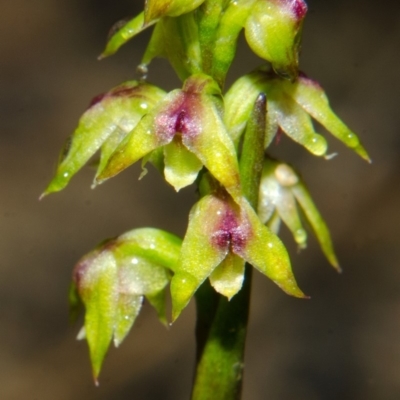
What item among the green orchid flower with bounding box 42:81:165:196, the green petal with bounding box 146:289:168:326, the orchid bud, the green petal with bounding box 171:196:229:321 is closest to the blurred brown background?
the green petal with bounding box 146:289:168:326

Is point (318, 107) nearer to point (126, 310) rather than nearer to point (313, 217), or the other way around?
point (313, 217)

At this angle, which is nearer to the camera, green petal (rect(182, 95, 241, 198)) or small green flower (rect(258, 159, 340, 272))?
green petal (rect(182, 95, 241, 198))

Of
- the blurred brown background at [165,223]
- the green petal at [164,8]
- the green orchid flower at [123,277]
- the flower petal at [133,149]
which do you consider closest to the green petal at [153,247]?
the green orchid flower at [123,277]

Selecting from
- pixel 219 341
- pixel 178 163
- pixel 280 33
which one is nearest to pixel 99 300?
pixel 219 341

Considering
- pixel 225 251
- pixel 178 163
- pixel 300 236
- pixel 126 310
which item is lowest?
pixel 300 236

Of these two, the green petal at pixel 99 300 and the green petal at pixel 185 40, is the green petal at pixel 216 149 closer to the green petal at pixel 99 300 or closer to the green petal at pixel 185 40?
the green petal at pixel 185 40

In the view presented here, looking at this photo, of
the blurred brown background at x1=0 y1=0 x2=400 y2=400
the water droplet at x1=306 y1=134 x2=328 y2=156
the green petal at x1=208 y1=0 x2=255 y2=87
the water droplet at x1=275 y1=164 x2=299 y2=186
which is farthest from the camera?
the blurred brown background at x1=0 y1=0 x2=400 y2=400

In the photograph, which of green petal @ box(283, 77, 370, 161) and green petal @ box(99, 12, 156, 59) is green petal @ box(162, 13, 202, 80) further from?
green petal @ box(283, 77, 370, 161)

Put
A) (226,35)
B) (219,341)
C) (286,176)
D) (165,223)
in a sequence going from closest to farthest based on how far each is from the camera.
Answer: (226,35) → (219,341) → (286,176) → (165,223)
